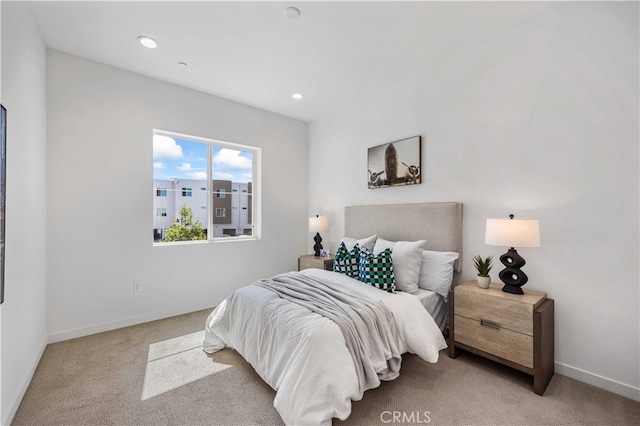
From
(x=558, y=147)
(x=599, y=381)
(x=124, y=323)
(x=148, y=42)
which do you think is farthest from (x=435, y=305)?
(x=148, y=42)

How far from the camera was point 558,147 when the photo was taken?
2.18m

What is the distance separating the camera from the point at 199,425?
64.3 inches

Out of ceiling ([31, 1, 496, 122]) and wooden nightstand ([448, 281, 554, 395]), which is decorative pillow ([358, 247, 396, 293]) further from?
ceiling ([31, 1, 496, 122])

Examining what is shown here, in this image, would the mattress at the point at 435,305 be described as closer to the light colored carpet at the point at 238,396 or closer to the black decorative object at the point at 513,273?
the light colored carpet at the point at 238,396

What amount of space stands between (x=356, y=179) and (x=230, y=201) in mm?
1818

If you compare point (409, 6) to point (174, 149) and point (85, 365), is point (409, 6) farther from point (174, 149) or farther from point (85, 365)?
point (85, 365)

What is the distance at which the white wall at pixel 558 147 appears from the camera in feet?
6.29

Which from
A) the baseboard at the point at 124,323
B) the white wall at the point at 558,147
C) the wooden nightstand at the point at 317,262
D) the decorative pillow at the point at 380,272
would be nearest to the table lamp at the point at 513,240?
the white wall at the point at 558,147

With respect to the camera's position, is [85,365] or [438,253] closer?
[85,365]

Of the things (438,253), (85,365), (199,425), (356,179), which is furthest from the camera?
(356,179)

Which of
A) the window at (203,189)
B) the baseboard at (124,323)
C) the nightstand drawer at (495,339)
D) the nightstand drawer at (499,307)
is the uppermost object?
the window at (203,189)

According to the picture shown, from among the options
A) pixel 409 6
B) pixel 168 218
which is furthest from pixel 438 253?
pixel 168 218

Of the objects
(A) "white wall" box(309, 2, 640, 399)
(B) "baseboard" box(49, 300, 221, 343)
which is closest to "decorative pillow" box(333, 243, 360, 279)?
(A) "white wall" box(309, 2, 640, 399)

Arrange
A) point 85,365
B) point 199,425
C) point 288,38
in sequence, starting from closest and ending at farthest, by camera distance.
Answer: point 199,425
point 85,365
point 288,38
